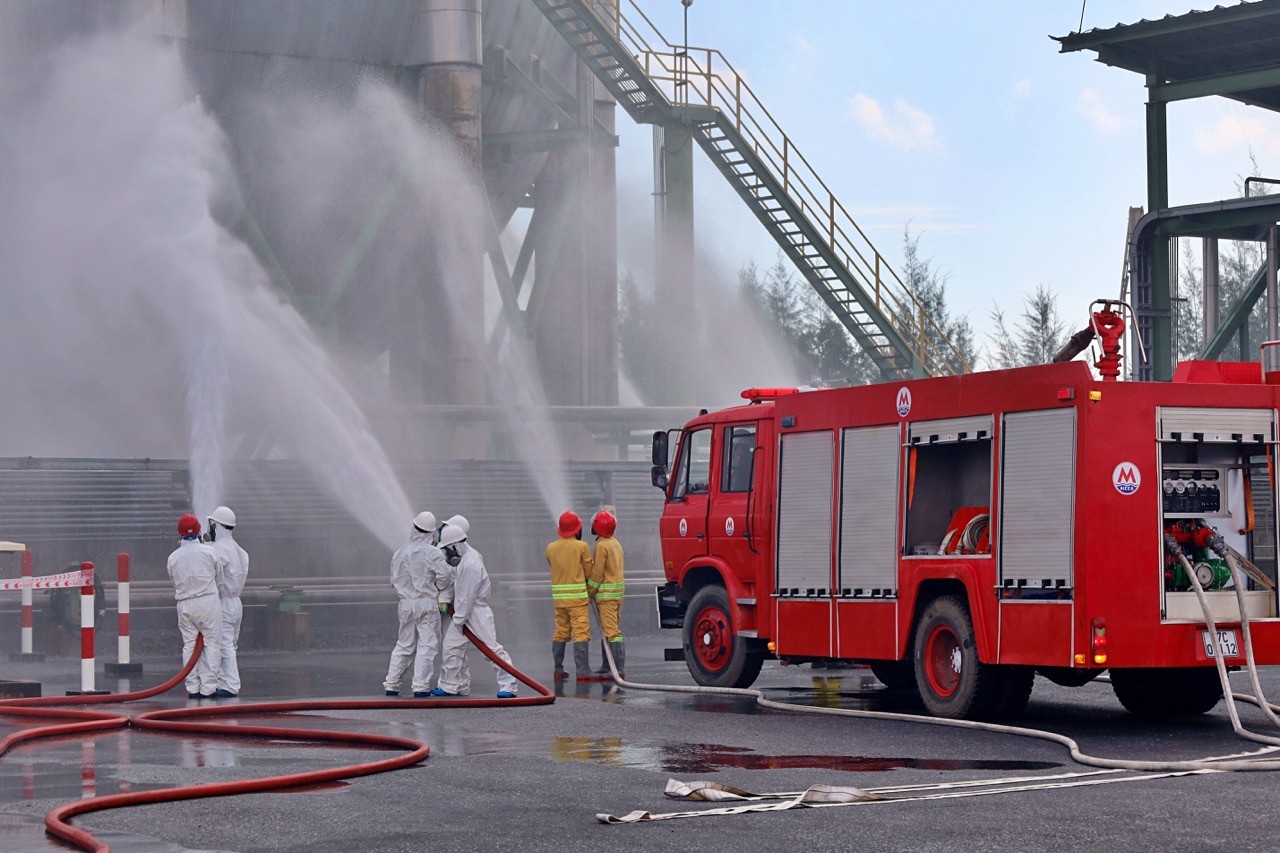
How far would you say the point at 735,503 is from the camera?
1509 cm


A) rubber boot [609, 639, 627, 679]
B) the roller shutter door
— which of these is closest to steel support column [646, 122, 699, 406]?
rubber boot [609, 639, 627, 679]

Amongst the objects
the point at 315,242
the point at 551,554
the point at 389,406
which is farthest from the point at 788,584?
the point at 315,242

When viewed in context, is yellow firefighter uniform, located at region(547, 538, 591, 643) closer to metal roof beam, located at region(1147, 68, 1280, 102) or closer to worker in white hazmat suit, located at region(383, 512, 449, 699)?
worker in white hazmat suit, located at region(383, 512, 449, 699)

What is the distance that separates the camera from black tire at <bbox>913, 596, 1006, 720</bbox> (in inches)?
477

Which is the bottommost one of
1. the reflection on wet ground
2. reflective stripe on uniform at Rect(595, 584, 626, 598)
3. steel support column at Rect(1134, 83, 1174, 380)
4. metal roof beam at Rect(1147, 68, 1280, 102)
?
the reflection on wet ground

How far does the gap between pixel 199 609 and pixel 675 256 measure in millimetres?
19618

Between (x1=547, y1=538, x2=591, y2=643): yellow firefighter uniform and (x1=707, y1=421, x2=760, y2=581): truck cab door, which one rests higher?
(x1=707, y1=421, x2=760, y2=581): truck cab door

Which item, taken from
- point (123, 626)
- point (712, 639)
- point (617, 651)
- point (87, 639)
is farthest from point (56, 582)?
point (712, 639)

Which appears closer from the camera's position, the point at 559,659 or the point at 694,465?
the point at 694,465

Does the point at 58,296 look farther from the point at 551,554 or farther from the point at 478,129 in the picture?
the point at 551,554

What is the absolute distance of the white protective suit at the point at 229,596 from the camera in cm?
1516

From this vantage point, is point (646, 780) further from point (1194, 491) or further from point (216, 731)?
point (1194, 491)

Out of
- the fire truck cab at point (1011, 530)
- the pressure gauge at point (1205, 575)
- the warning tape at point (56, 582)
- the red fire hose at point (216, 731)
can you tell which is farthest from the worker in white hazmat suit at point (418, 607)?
the pressure gauge at point (1205, 575)

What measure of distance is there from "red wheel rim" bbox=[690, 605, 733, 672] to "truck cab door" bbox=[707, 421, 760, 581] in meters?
0.56
